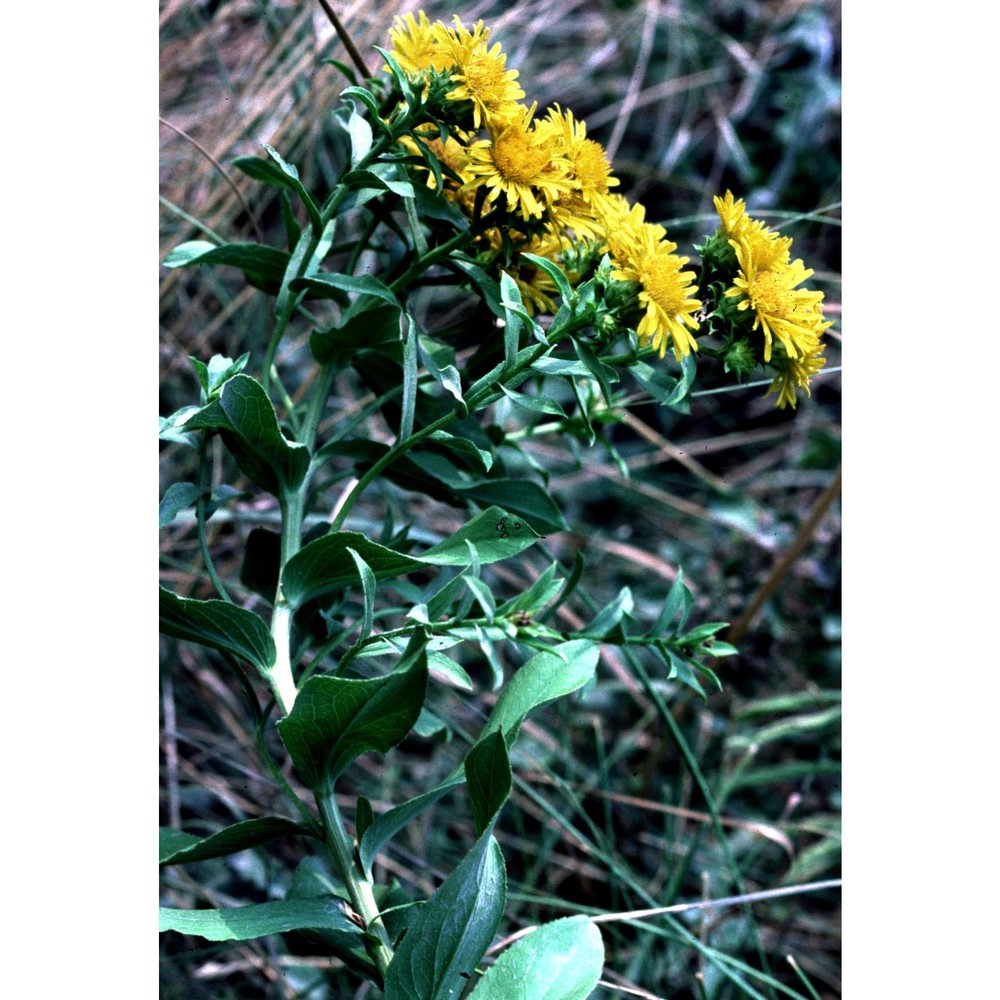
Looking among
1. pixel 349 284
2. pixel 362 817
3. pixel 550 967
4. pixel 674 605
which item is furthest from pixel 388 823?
pixel 349 284

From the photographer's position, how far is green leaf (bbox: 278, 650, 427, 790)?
59cm

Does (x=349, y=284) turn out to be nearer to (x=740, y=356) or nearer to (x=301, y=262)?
(x=301, y=262)

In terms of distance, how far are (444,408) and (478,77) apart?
0.23 metres

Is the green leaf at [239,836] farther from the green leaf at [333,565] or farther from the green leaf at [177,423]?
the green leaf at [177,423]

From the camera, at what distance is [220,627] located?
650mm

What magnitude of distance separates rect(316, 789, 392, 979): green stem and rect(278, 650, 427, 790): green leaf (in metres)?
0.03

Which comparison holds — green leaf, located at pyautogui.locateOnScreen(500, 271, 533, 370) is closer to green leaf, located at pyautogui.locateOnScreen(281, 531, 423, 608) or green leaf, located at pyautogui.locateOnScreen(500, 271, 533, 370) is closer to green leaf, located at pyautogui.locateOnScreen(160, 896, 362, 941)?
green leaf, located at pyautogui.locateOnScreen(281, 531, 423, 608)

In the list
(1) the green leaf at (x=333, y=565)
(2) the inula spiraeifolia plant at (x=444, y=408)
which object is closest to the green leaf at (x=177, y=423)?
(2) the inula spiraeifolia plant at (x=444, y=408)

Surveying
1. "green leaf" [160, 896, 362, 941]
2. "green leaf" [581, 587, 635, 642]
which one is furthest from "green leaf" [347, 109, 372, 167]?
"green leaf" [160, 896, 362, 941]

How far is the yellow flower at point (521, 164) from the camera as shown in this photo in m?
0.64

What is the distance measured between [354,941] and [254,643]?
0.64 ft

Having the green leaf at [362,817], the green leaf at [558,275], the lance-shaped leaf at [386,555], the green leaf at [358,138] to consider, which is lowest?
the green leaf at [362,817]

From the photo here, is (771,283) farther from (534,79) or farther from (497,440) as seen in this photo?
(534,79)

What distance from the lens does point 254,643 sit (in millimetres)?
665
